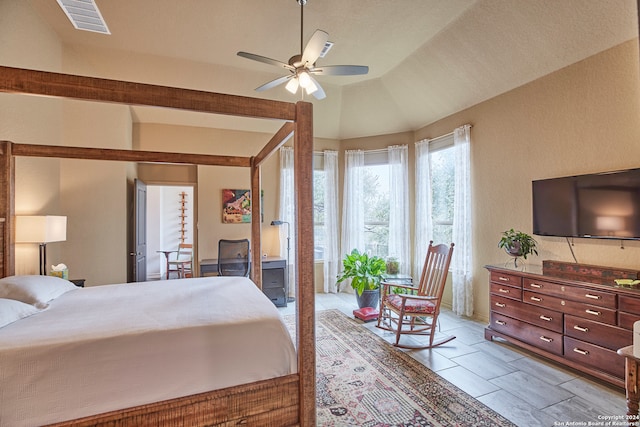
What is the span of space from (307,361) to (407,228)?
3.96 meters

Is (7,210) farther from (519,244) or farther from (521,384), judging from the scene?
(519,244)

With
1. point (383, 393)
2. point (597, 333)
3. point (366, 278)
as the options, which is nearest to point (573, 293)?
point (597, 333)

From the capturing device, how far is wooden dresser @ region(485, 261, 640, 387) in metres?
2.32

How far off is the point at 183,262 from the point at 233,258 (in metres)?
2.97

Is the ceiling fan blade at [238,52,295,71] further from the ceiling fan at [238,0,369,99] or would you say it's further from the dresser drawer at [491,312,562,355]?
the dresser drawer at [491,312,562,355]

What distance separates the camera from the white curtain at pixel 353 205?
5555 mm

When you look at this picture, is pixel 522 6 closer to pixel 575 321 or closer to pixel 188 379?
pixel 575 321

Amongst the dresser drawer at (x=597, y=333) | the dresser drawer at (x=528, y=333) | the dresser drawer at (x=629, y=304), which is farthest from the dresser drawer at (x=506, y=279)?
the dresser drawer at (x=629, y=304)

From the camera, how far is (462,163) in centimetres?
423

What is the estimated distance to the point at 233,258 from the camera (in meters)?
4.55

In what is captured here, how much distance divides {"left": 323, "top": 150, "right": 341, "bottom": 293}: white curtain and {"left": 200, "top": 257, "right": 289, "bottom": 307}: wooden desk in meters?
0.96

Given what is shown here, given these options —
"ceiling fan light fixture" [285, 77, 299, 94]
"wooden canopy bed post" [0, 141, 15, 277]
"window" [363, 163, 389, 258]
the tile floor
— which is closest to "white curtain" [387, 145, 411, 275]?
"window" [363, 163, 389, 258]

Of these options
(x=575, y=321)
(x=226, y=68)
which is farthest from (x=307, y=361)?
(x=226, y=68)

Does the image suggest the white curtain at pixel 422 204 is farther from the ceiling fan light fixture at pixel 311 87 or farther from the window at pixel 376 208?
the ceiling fan light fixture at pixel 311 87
